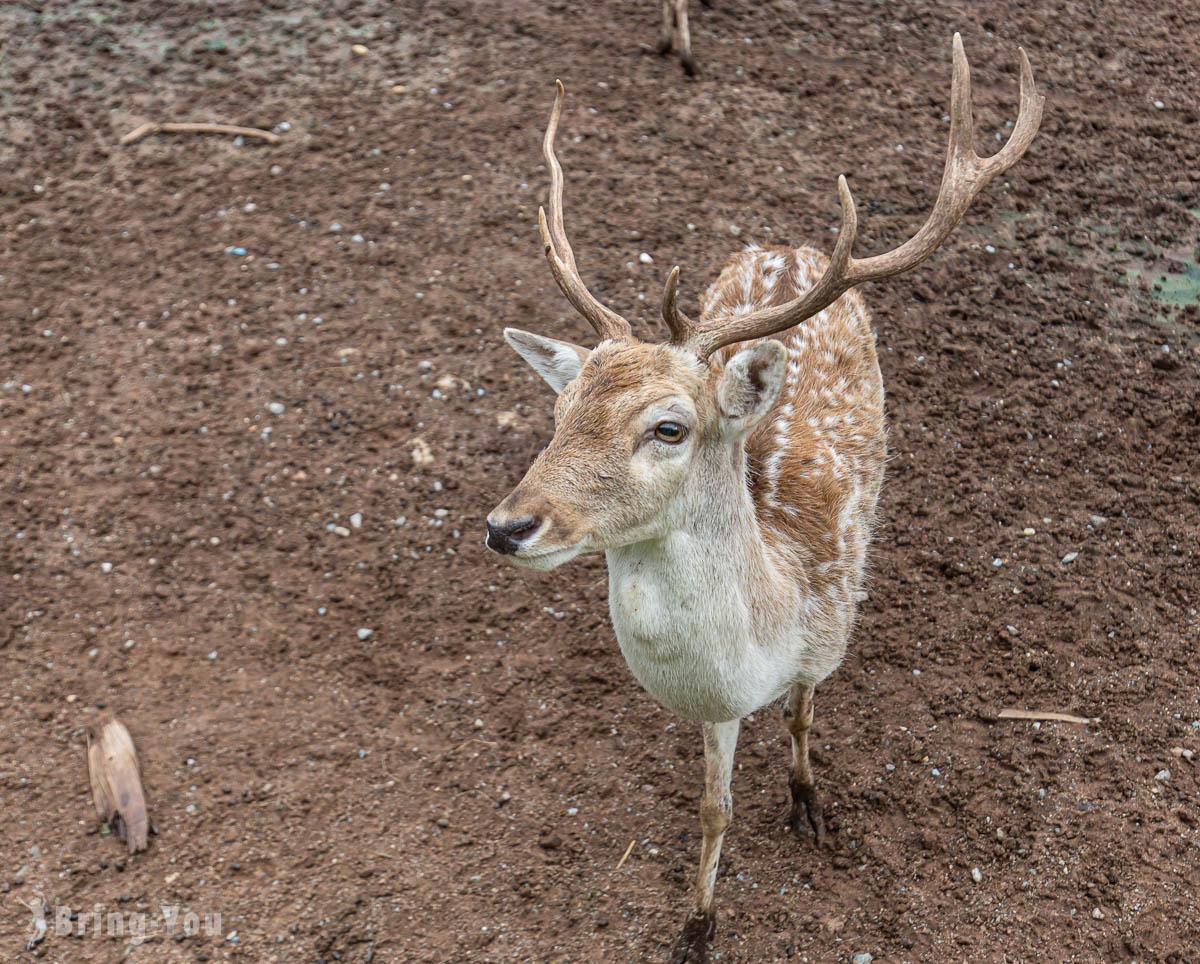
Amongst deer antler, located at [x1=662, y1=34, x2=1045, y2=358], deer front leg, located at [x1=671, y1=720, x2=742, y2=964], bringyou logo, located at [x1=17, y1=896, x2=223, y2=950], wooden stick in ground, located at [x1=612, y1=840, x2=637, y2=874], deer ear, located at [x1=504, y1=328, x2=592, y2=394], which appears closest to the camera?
deer antler, located at [x1=662, y1=34, x2=1045, y2=358]

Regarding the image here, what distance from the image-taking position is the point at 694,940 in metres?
3.23

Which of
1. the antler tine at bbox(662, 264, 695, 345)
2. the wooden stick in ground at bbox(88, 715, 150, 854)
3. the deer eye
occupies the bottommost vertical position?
the wooden stick in ground at bbox(88, 715, 150, 854)

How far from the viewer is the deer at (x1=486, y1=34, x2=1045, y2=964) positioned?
2.49 meters

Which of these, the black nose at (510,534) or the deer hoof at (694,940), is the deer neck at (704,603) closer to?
the black nose at (510,534)

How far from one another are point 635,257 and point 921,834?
2989 mm

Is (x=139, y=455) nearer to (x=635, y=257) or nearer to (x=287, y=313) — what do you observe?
(x=287, y=313)

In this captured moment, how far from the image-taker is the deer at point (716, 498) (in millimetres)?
2488

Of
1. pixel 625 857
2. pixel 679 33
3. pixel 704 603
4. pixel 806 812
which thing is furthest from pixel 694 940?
pixel 679 33

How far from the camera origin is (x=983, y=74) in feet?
20.3

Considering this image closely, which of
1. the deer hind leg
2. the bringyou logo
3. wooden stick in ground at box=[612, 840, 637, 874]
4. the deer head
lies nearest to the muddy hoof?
the deer hind leg

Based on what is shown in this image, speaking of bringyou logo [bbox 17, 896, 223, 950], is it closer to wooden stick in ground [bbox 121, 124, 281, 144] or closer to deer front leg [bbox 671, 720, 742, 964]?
deer front leg [bbox 671, 720, 742, 964]

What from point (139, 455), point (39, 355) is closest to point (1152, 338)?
point (139, 455)

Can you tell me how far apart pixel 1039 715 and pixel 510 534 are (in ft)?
7.63

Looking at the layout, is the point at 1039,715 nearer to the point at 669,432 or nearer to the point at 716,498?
the point at 716,498
